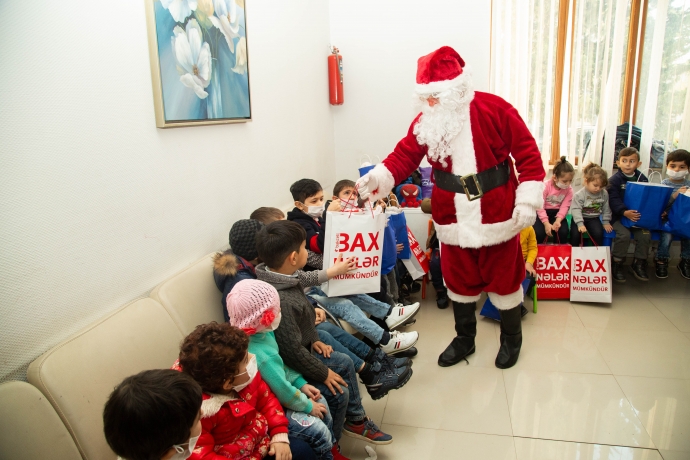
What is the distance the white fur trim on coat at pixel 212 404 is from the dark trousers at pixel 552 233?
113 inches

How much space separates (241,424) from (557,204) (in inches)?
120

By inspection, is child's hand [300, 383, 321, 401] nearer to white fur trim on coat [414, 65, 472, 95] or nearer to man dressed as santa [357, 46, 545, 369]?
man dressed as santa [357, 46, 545, 369]

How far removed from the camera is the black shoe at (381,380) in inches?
77.9

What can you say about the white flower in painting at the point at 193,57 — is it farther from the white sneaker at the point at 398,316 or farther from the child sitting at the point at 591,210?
the child sitting at the point at 591,210

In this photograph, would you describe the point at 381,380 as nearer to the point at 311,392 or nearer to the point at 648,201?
the point at 311,392

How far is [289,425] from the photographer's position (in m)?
1.53

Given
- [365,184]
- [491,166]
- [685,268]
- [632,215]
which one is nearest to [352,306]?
[365,184]

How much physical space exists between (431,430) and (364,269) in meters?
0.77

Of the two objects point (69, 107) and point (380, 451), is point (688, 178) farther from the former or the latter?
point (69, 107)

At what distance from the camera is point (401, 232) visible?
3115mm

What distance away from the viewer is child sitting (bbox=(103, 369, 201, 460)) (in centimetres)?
99

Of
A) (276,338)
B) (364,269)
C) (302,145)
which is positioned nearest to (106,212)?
(276,338)

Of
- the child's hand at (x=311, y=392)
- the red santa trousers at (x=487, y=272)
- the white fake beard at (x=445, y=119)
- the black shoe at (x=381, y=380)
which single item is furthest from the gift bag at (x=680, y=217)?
the child's hand at (x=311, y=392)

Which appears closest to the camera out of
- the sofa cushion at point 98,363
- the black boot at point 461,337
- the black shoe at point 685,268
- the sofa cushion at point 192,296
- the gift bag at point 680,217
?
the sofa cushion at point 98,363
